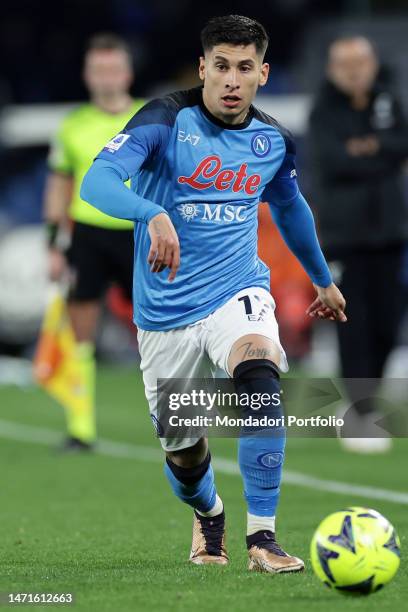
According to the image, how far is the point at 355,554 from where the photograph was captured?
5117mm

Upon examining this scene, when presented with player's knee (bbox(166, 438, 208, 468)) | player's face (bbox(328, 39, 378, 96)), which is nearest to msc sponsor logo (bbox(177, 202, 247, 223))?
player's knee (bbox(166, 438, 208, 468))

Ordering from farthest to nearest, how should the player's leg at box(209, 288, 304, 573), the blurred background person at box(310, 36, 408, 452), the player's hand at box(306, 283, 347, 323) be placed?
the blurred background person at box(310, 36, 408, 452) → the player's hand at box(306, 283, 347, 323) → the player's leg at box(209, 288, 304, 573)

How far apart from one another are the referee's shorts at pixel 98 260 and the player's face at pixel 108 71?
0.97m

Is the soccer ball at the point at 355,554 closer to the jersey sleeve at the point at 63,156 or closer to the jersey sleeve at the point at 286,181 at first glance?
the jersey sleeve at the point at 286,181

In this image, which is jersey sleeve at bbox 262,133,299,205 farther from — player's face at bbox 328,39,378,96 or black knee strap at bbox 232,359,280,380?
player's face at bbox 328,39,378,96

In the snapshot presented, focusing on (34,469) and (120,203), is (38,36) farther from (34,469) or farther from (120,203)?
(120,203)

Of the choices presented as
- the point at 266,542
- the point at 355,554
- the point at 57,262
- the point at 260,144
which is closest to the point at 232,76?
the point at 260,144

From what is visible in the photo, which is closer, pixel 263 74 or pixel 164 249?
pixel 164 249

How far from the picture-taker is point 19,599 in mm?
5133

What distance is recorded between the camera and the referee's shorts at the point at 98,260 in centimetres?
1013

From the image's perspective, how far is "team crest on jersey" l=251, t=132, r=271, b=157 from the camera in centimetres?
614

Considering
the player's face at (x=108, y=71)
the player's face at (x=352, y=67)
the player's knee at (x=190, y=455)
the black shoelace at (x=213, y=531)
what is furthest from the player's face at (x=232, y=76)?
the player's face at (x=352, y=67)

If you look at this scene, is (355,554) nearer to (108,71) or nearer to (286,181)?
(286,181)

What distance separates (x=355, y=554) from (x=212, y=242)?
5.00ft
